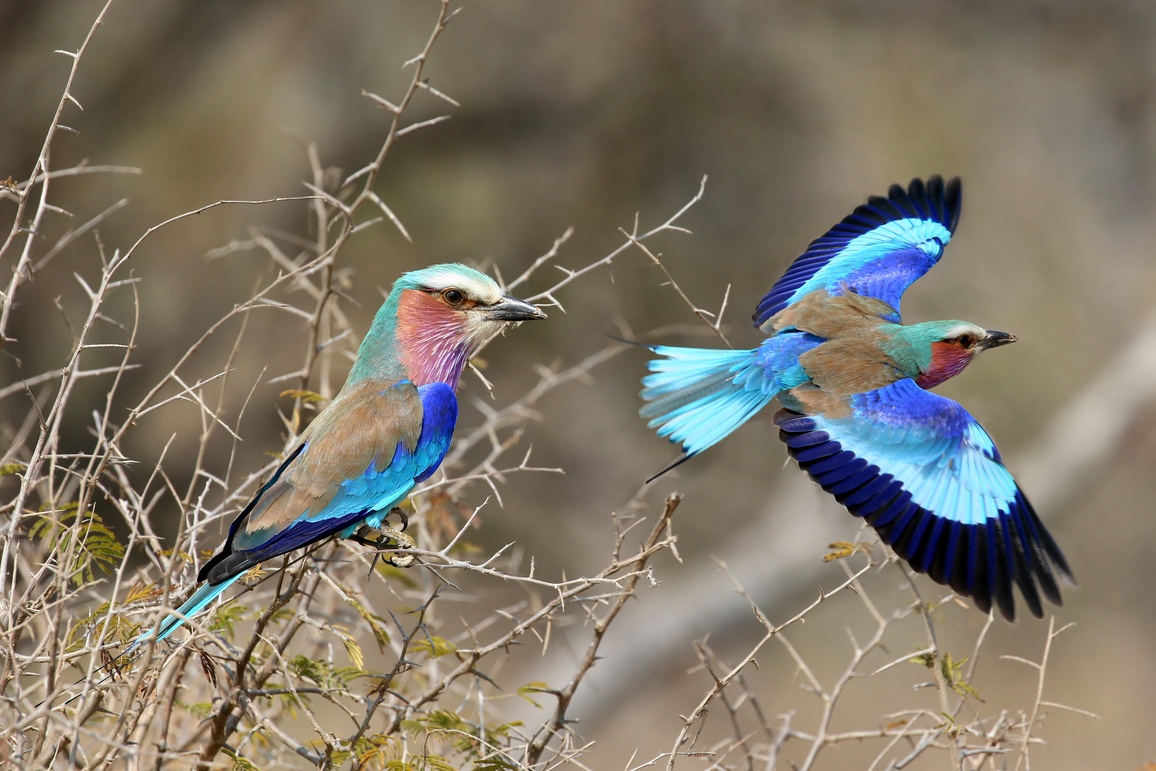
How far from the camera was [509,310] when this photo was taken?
3436 mm

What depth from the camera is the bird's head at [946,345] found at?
3.75 metres

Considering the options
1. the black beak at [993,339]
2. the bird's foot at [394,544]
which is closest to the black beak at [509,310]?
the bird's foot at [394,544]

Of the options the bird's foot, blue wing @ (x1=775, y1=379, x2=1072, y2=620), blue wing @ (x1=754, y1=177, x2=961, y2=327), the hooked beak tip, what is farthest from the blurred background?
the bird's foot

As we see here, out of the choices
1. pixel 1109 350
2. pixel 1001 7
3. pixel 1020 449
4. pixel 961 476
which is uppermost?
pixel 1001 7

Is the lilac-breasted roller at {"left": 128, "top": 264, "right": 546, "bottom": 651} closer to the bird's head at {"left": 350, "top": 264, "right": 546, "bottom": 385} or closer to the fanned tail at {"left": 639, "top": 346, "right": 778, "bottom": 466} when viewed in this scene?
the bird's head at {"left": 350, "top": 264, "right": 546, "bottom": 385}

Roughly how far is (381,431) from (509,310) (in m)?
0.55

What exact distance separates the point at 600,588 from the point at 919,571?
582 cm

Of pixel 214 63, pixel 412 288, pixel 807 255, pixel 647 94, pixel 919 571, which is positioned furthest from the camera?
pixel 647 94

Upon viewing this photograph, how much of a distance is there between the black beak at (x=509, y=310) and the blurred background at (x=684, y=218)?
15.4 feet

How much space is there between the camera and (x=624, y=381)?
381 inches

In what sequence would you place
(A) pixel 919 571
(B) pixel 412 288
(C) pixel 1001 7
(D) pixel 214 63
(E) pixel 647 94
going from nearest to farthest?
(A) pixel 919 571 < (B) pixel 412 288 < (D) pixel 214 63 < (E) pixel 647 94 < (C) pixel 1001 7

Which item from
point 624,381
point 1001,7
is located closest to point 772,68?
point 1001,7

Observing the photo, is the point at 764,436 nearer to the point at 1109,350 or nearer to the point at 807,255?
the point at 1109,350

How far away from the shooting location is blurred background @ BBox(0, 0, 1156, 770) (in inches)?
326
